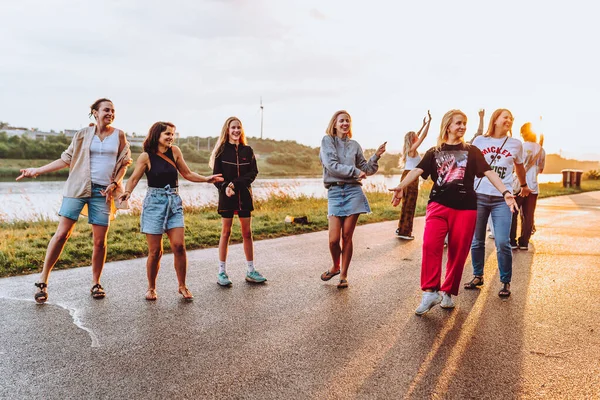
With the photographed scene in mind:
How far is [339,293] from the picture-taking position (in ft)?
18.4

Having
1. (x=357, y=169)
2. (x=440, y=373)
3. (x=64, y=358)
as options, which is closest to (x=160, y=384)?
(x=64, y=358)

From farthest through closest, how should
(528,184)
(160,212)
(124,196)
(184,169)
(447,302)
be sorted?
(528,184) → (184,169) → (124,196) → (160,212) → (447,302)

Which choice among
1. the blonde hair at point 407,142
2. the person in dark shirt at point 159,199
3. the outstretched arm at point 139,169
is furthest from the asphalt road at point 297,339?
the blonde hair at point 407,142

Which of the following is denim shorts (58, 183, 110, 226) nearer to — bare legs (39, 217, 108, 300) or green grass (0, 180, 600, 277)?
bare legs (39, 217, 108, 300)

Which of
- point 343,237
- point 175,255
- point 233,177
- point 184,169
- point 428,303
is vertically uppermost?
point 184,169

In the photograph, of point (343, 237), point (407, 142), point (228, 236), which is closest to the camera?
point (343, 237)

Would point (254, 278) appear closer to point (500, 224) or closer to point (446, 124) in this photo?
point (446, 124)

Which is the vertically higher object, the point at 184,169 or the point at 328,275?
the point at 184,169

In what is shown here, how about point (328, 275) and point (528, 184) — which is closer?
point (328, 275)

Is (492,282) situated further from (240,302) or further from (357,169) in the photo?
(240,302)

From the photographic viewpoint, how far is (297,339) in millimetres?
4059

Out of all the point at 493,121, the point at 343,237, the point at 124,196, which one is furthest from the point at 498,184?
the point at 124,196

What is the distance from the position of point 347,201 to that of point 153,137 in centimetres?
233

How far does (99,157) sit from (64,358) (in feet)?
8.18
